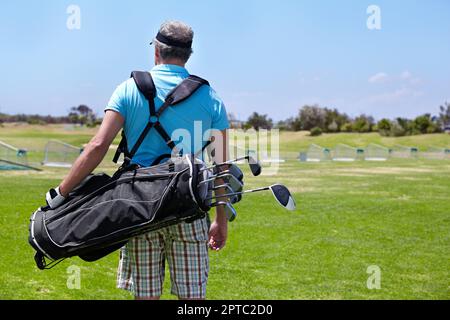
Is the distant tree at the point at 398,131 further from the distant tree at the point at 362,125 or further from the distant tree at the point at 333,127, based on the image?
the distant tree at the point at 333,127

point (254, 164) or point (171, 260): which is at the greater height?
point (254, 164)

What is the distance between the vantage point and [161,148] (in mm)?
3615

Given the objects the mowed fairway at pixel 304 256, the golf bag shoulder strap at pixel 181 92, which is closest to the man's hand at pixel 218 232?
the golf bag shoulder strap at pixel 181 92

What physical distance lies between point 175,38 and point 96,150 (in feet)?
2.76

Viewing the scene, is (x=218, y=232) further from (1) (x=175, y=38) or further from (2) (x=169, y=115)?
(1) (x=175, y=38)

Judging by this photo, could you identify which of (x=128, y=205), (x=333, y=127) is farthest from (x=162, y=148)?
(x=333, y=127)

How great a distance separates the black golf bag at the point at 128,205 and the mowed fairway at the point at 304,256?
328 cm

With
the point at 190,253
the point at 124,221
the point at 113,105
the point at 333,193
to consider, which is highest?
the point at 113,105

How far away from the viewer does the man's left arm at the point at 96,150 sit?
342 cm

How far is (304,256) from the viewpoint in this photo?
351 inches
